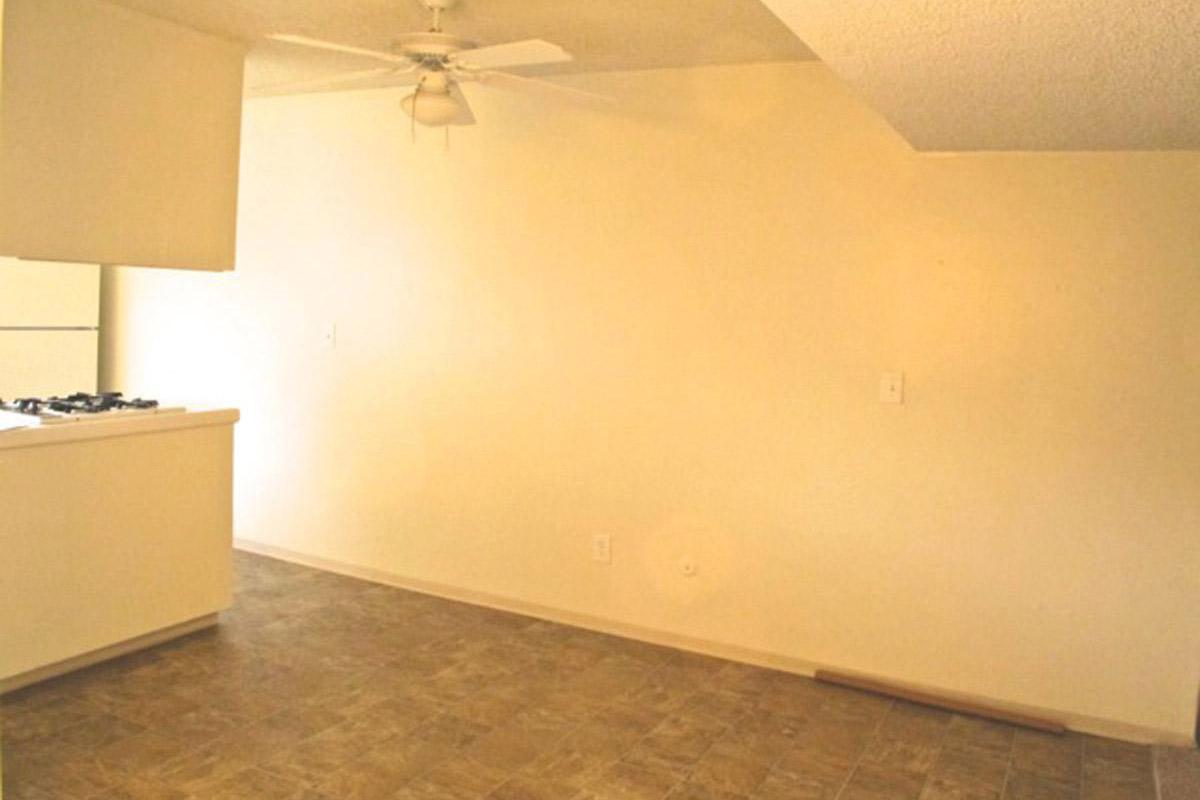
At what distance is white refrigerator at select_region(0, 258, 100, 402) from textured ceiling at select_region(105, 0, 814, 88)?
6.61ft

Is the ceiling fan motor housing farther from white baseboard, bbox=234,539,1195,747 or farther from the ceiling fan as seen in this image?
white baseboard, bbox=234,539,1195,747

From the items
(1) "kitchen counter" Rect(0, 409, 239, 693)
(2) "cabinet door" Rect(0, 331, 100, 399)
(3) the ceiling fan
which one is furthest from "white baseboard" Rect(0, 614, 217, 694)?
(3) the ceiling fan

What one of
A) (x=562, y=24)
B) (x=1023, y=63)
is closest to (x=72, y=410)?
(x=562, y=24)

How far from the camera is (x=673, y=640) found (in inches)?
157

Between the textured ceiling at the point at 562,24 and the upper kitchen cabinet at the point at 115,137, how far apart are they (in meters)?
0.14

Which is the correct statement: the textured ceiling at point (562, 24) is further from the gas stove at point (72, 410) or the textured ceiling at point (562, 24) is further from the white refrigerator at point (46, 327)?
the white refrigerator at point (46, 327)

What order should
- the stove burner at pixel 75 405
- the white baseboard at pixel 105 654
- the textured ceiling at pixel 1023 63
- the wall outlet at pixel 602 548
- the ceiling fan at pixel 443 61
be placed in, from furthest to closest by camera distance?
the wall outlet at pixel 602 548, the stove burner at pixel 75 405, the white baseboard at pixel 105 654, the ceiling fan at pixel 443 61, the textured ceiling at pixel 1023 63

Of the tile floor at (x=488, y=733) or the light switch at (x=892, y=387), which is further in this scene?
the light switch at (x=892, y=387)

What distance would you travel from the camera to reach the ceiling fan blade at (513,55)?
263 centimetres

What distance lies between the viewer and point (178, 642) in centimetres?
378

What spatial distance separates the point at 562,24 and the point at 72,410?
2292 millimetres

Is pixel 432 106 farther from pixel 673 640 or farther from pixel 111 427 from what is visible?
pixel 673 640

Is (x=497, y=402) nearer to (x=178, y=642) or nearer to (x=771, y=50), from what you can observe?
(x=178, y=642)

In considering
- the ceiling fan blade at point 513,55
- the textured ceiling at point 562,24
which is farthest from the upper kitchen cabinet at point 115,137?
the ceiling fan blade at point 513,55
